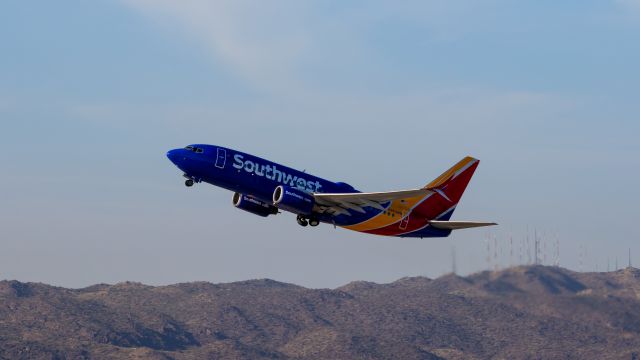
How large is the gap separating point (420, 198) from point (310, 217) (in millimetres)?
10527

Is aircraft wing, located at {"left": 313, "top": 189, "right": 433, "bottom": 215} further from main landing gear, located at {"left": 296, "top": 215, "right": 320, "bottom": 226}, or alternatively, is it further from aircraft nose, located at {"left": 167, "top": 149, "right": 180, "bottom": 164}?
aircraft nose, located at {"left": 167, "top": 149, "right": 180, "bottom": 164}

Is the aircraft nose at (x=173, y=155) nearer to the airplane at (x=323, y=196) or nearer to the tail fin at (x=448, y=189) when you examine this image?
the airplane at (x=323, y=196)

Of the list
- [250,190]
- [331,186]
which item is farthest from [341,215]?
[250,190]

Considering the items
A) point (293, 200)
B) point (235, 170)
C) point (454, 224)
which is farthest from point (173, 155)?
point (454, 224)

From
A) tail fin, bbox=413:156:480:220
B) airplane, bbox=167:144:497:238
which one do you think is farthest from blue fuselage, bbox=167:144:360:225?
tail fin, bbox=413:156:480:220

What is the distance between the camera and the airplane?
3241 inches

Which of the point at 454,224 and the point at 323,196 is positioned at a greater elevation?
the point at 323,196

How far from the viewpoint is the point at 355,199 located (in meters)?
84.4

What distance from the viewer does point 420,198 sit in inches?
3605

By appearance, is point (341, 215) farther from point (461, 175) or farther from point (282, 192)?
point (461, 175)

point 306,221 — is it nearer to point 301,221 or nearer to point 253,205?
point 301,221

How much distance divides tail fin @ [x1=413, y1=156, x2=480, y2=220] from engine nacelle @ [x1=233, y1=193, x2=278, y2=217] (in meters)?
12.3

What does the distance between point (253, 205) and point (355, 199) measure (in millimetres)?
9740

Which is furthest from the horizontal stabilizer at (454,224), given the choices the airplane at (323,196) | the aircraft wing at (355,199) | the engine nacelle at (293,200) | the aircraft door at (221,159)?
the aircraft door at (221,159)
